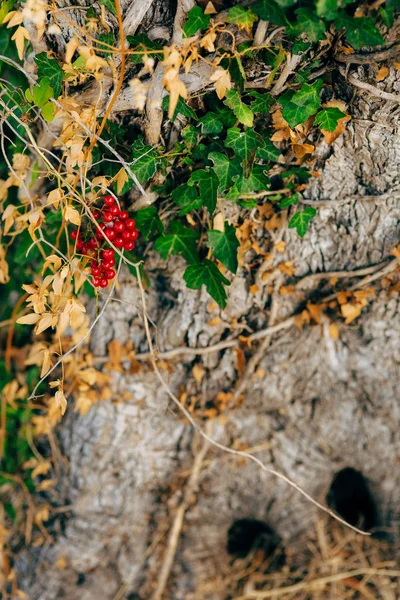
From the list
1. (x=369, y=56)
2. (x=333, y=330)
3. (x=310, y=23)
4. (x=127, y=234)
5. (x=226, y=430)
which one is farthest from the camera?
(x=226, y=430)

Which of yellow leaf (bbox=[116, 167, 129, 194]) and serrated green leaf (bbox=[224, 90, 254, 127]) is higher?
serrated green leaf (bbox=[224, 90, 254, 127])

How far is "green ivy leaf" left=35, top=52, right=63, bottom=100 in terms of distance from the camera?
3.84ft

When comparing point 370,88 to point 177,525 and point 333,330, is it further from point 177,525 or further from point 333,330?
point 177,525

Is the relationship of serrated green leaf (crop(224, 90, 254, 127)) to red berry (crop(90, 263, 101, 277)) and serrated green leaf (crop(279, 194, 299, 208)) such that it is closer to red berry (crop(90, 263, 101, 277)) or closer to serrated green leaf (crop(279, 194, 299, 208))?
serrated green leaf (crop(279, 194, 299, 208))

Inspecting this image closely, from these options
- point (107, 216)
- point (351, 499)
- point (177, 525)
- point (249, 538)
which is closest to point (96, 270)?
point (107, 216)

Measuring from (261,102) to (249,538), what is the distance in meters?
1.91

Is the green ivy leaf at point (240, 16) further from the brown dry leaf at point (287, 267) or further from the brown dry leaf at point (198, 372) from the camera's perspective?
the brown dry leaf at point (198, 372)

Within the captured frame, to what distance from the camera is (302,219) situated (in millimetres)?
1372

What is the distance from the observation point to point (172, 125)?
4.10 ft

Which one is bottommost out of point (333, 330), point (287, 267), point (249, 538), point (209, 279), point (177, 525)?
point (249, 538)

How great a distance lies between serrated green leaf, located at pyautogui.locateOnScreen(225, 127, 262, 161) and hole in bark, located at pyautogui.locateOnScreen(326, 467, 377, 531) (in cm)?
162

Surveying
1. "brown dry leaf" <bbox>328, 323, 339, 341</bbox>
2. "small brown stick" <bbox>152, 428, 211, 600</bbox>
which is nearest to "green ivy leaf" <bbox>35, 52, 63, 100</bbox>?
"brown dry leaf" <bbox>328, 323, 339, 341</bbox>

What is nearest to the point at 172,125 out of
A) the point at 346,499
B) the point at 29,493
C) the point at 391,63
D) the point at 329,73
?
the point at 329,73

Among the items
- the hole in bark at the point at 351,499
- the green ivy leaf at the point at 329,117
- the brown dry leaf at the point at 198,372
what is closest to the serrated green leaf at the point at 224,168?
the green ivy leaf at the point at 329,117
